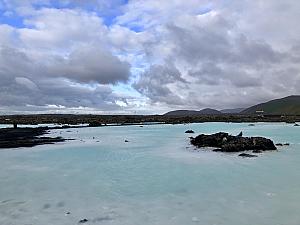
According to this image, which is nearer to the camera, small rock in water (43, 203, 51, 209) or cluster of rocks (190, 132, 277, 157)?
small rock in water (43, 203, 51, 209)

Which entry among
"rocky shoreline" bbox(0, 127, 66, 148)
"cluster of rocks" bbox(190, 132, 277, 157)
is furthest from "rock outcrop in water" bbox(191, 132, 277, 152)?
"rocky shoreline" bbox(0, 127, 66, 148)

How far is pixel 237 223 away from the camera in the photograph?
9156 mm

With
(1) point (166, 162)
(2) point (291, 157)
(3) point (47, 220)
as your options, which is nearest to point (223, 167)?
(1) point (166, 162)

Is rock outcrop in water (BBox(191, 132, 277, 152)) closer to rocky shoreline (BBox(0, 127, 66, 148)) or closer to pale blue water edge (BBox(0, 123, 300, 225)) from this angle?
pale blue water edge (BBox(0, 123, 300, 225))

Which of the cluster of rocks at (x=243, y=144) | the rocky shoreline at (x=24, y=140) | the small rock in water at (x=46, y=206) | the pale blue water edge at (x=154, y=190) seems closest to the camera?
the pale blue water edge at (x=154, y=190)

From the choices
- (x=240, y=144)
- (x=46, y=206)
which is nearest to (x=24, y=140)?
(x=240, y=144)

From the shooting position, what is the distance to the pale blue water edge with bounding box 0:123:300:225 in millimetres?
9867

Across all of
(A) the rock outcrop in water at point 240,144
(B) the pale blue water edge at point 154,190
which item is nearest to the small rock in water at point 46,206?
(B) the pale blue water edge at point 154,190

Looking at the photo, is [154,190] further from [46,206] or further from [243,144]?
[243,144]

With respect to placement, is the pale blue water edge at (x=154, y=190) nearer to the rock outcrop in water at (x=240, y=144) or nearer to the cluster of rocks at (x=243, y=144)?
the cluster of rocks at (x=243, y=144)

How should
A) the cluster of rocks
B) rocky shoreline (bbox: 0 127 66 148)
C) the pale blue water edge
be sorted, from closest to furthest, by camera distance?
the pale blue water edge, the cluster of rocks, rocky shoreline (bbox: 0 127 66 148)

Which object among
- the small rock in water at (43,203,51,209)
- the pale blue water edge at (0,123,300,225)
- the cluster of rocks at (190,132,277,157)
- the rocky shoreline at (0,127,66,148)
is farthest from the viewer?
the rocky shoreline at (0,127,66,148)

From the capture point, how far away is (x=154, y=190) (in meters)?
13.3

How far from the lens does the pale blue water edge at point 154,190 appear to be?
9.87m
